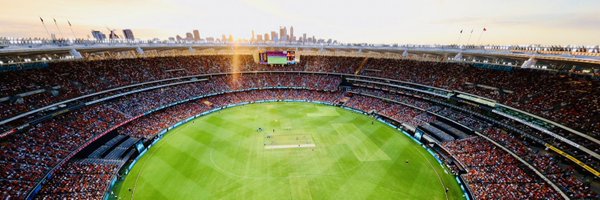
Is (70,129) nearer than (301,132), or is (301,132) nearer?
(70,129)

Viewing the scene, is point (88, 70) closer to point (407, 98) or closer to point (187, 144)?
point (187, 144)

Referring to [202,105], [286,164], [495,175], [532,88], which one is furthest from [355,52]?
[495,175]

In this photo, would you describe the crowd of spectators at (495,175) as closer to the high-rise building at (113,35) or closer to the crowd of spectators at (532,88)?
the crowd of spectators at (532,88)

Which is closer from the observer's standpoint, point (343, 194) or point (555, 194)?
point (555, 194)

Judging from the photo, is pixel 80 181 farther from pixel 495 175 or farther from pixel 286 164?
pixel 495 175

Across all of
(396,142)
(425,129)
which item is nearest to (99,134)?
(396,142)
